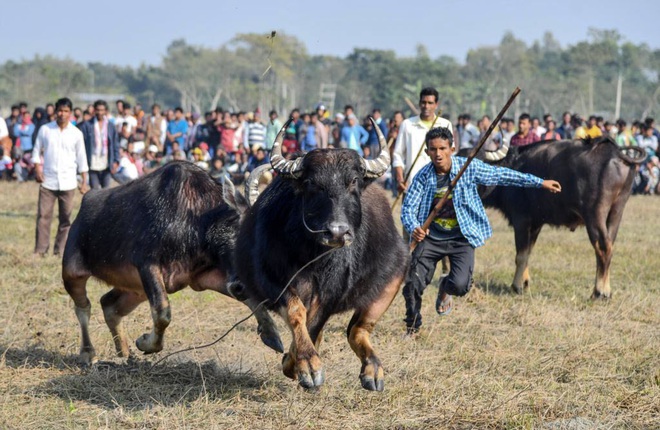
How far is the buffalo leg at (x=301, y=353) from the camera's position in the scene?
493 cm

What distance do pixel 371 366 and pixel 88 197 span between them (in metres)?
3.02

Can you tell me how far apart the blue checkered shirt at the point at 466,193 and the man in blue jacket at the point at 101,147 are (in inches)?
271

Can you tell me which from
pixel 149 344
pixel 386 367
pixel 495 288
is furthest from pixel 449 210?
pixel 495 288

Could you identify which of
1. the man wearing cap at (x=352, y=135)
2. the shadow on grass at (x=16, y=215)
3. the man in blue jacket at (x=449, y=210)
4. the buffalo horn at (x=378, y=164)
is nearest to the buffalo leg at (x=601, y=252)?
the man in blue jacket at (x=449, y=210)

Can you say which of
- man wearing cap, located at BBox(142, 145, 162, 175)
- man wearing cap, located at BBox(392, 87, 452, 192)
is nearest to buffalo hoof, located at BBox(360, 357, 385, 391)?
man wearing cap, located at BBox(392, 87, 452, 192)

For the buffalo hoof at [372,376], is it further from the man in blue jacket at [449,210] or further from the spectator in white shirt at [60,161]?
the spectator in white shirt at [60,161]

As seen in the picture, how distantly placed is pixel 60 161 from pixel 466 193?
5443 millimetres

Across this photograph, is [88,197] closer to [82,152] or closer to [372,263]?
[372,263]

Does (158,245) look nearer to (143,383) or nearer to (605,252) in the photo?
(143,383)

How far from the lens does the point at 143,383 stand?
232 inches

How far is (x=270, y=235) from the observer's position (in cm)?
556

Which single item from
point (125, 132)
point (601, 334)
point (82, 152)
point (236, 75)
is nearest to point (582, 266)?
point (601, 334)

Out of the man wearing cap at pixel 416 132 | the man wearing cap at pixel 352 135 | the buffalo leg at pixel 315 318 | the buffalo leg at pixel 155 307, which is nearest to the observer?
the buffalo leg at pixel 315 318

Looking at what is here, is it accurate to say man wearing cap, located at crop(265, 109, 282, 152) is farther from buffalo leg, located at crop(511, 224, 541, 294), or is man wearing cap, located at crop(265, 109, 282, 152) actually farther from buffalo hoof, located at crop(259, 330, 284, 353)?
buffalo hoof, located at crop(259, 330, 284, 353)
